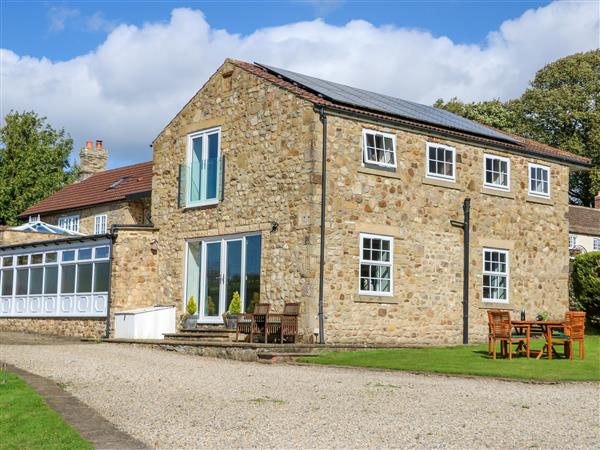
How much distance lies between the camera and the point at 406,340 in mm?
21047

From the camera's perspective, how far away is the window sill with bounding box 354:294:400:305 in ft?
66.5

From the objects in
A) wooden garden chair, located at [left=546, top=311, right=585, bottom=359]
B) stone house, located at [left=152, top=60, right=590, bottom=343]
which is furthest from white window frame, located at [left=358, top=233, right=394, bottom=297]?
wooden garden chair, located at [left=546, top=311, right=585, bottom=359]

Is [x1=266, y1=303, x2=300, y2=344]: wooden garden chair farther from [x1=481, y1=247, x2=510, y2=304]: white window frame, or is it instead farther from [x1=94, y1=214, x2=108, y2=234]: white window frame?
[x1=94, y1=214, x2=108, y2=234]: white window frame

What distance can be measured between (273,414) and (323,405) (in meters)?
1.02

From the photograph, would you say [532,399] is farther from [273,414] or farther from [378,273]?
[378,273]

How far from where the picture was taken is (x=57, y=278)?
87.8 ft

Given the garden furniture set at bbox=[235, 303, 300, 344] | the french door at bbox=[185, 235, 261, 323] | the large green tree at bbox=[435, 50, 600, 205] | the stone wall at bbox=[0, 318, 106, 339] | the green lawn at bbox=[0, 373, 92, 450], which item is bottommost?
the green lawn at bbox=[0, 373, 92, 450]

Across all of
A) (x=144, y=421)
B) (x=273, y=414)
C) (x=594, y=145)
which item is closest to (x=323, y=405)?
Answer: (x=273, y=414)

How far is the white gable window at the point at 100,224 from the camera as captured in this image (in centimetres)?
3246

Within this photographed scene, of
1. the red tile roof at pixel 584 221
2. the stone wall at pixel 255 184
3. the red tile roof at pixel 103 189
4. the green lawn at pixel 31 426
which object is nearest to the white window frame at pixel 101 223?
the red tile roof at pixel 103 189

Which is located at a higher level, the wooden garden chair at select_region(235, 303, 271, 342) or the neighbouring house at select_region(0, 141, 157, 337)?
the neighbouring house at select_region(0, 141, 157, 337)

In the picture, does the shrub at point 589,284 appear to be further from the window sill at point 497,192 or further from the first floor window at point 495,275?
the window sill at point 497,192

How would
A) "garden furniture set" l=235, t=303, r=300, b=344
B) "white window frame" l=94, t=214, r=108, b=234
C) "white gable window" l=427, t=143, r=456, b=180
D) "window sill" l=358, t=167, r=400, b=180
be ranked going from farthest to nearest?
"white window frame" l=94, t=214, r=108, b=234, "white gable window" l=427, t=143, r=456, b=180, "window sill" l=358, t=167, r=400, b=180, "garden furniture set" l=235, t=303, r=300, b=344

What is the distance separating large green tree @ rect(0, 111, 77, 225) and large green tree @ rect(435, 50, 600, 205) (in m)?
23.2
